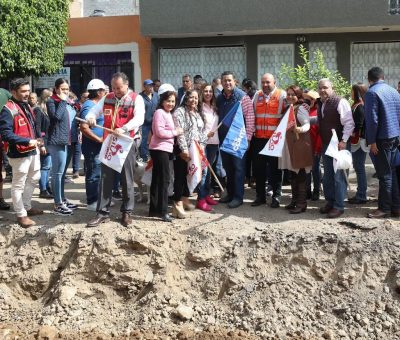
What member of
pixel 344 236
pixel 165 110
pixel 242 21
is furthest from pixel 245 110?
pixel 242 21

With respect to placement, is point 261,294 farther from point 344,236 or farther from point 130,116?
point 130,116

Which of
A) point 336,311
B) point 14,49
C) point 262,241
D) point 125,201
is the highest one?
point 14,49

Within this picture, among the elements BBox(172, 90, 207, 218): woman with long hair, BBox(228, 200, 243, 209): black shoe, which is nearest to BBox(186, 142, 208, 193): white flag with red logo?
BBox(172, 90, 207, 218): woman with long hair

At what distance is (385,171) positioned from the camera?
677cm

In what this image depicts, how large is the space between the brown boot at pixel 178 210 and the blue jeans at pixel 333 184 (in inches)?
76.7

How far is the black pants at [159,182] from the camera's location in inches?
268

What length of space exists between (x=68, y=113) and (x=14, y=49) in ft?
18.1

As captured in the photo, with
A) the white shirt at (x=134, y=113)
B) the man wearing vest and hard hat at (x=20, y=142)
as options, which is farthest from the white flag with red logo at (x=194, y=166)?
the man wearing vest and hard hat at (x=20, y=142)

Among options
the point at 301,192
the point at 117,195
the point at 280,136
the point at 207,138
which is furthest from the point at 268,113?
the point at 117,195

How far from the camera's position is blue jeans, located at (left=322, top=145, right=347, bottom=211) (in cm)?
702

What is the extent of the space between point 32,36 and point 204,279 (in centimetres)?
881

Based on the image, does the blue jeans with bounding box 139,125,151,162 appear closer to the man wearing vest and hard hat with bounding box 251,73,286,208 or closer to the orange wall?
the man wearing vest and hard hat with bounding box 251,73,286,208

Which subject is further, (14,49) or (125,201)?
(14,49)

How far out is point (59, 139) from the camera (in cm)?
740
